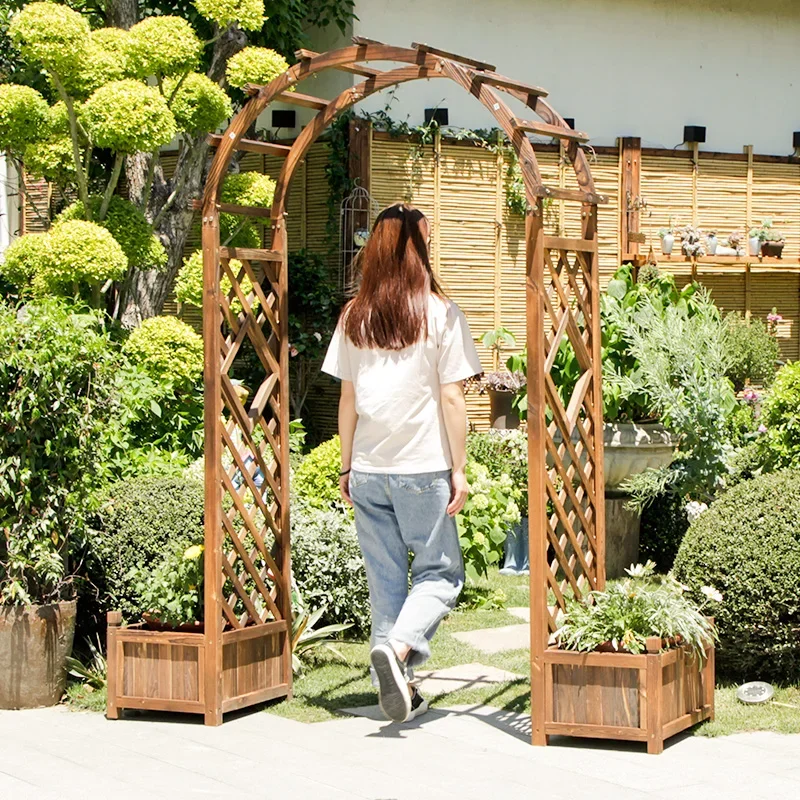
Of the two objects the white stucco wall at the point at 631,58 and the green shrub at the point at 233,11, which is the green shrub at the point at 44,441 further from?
the white stucco wall at the point at 631,58

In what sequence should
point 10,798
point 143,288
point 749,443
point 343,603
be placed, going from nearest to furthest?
point 10,798, point 343,603, point 749,443, point 143,288

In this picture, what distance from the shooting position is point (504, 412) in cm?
1117

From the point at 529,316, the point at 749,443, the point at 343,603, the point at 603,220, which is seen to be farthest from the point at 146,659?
the point at 603,220

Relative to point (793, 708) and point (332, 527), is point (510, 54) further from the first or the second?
point (793, 708)

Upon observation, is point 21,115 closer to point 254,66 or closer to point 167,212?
point 254,66

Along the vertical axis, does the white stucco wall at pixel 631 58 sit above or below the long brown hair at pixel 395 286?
above

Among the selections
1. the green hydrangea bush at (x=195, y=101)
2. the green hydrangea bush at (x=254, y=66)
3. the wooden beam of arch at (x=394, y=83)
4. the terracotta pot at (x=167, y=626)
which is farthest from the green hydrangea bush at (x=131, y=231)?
the terracotta pot at (x=167, y=626)

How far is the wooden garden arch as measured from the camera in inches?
205

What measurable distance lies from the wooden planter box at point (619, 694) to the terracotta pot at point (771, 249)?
26.4 feet

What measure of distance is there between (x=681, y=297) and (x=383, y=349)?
14.7 feet

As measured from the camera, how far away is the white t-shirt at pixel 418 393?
17.3 ft

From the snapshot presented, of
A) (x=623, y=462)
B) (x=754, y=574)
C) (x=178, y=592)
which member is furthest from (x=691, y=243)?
(x=178, y=592)

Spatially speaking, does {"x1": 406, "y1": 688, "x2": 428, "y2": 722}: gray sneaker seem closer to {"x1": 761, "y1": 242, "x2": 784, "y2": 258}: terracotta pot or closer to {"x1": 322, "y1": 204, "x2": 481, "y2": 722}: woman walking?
{"x1": 322, "y1": 204, "x2": 481, "y2": 722}: woman walking

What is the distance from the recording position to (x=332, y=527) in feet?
23.8
